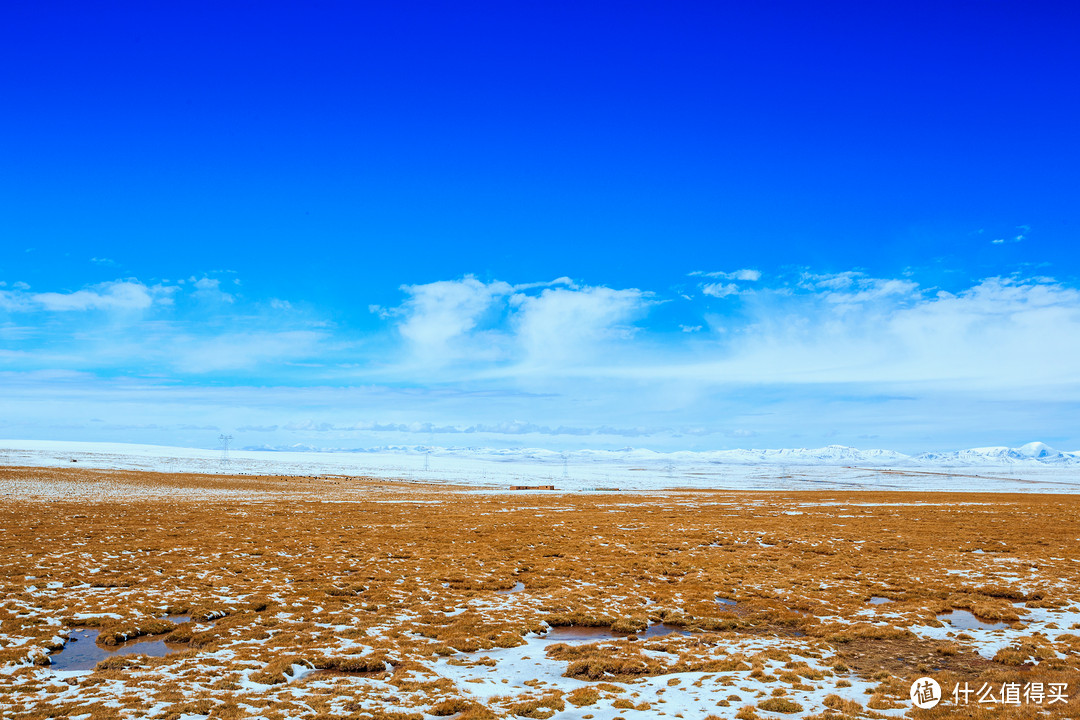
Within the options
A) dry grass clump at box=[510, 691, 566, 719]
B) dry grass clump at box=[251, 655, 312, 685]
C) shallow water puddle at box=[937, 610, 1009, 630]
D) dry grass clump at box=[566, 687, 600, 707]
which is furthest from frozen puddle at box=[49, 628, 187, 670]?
shallow water puddle at box=[937, 610, 1009, 630]

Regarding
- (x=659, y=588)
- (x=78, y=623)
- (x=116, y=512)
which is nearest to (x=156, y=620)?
(x=78, y=623)

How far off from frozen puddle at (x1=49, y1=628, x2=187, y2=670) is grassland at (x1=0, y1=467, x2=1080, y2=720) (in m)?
0.30

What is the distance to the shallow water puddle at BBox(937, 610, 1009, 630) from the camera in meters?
13.6

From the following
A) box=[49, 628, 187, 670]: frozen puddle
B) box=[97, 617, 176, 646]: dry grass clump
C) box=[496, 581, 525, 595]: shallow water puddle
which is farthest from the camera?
box=[496, 581, 525, 595]: shallow water puddle

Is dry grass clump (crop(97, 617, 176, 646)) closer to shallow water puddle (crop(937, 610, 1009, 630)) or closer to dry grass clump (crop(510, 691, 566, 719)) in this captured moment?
dry grass clump (crop(510, 691, 566, 719))

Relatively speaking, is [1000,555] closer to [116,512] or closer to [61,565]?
[61,565]

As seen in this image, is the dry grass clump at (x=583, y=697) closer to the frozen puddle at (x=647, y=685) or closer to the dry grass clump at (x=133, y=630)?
the frozen puddle at (x=647, y=685)

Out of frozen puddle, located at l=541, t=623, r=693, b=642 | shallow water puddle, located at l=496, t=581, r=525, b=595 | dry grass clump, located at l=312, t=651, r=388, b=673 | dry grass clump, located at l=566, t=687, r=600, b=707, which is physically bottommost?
shallow water puddle, located at l=496, t=581, r=525, b=595

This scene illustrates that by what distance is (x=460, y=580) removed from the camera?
18.4 meters

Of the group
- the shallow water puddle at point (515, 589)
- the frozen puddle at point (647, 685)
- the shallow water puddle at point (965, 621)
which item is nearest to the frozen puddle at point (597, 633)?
the frozen puddle at point (647, 685)

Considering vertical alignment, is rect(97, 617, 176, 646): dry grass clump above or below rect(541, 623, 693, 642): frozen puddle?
above

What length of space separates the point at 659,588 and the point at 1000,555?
52.4ft

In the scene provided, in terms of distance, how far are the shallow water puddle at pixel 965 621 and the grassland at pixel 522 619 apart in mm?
196

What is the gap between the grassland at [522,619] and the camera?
30.3 feet
